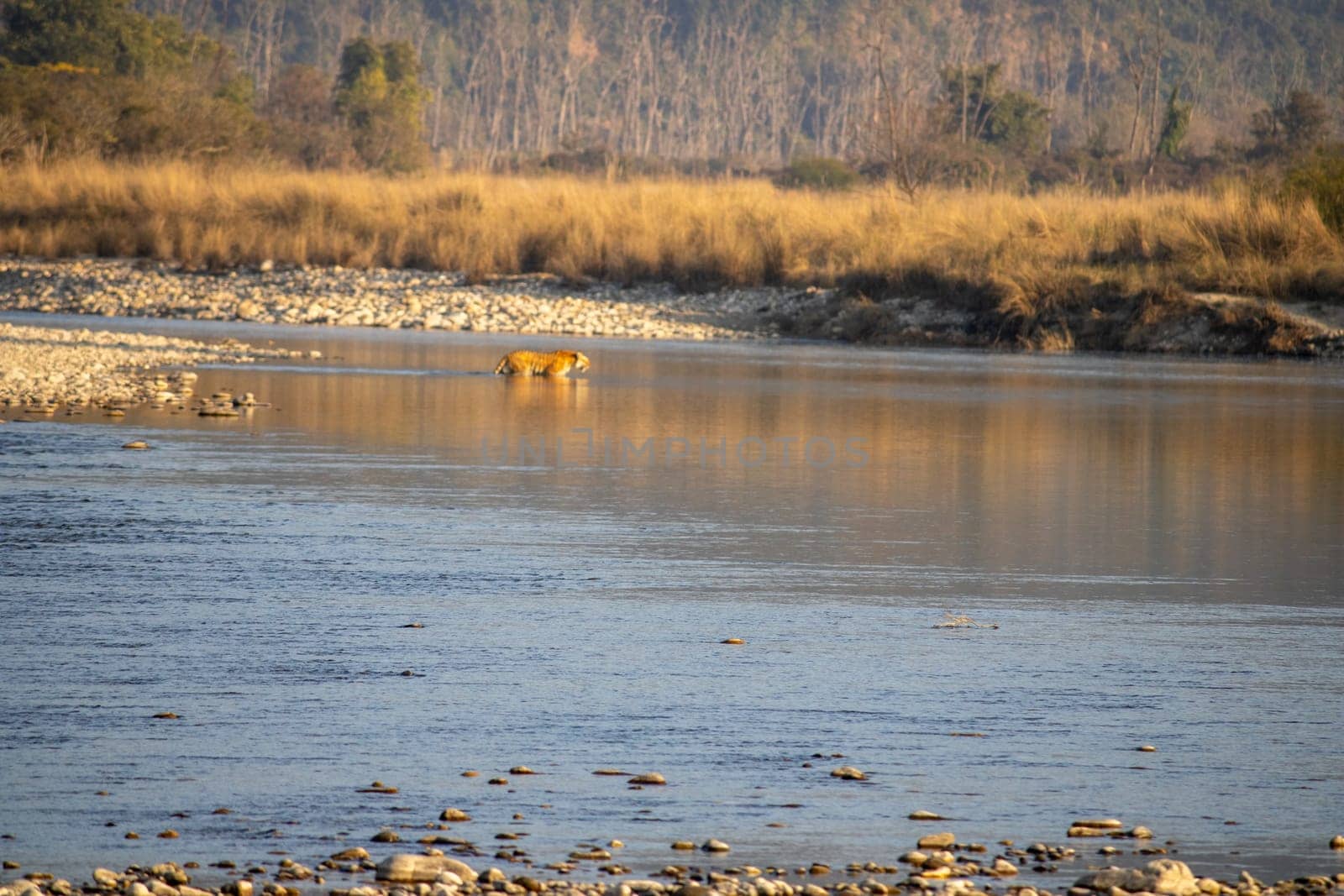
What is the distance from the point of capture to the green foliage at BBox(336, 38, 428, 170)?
66.7 m

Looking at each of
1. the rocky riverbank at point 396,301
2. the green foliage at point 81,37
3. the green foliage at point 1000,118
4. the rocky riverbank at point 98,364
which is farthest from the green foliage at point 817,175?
the rocky riverbank at point 98,364

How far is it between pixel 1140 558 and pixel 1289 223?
73.9 feet

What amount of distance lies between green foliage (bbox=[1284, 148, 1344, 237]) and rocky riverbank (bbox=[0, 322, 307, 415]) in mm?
17183

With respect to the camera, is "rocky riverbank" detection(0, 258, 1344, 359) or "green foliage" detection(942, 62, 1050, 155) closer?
"rocky riverbank" detection(0, 258, 1344, 359)

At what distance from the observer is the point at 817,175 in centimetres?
6244

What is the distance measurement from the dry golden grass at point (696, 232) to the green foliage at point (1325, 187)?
1.76ft

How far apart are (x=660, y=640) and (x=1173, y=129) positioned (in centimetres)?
6369

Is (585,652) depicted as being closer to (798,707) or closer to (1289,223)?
(798,707)

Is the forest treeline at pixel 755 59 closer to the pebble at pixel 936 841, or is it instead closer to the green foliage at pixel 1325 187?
the green foliage at pixel 1325 187

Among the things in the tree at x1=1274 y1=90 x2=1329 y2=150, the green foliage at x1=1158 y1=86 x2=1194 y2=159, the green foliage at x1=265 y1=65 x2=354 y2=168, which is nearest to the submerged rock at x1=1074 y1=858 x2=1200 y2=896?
the green foliage at x1=265 y1=65 x2=354 y2=168

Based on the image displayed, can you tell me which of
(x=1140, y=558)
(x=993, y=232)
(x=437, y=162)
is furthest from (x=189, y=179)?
(x=437, y=162)

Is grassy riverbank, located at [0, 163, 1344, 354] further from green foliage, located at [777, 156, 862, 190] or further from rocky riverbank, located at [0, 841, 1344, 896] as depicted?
rocky riverbank, located at [0, 841, 1344, 896]

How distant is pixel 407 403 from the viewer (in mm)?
15203

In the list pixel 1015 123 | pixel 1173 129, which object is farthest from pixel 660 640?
pixel 1015 123
